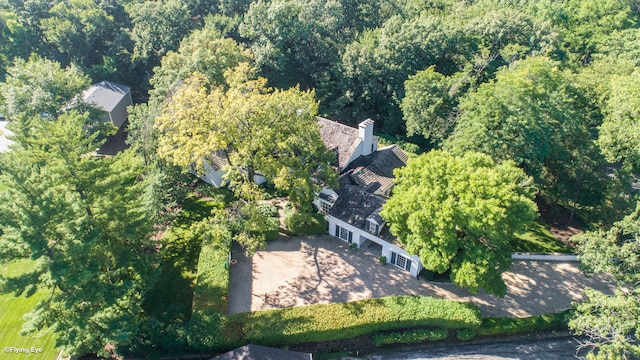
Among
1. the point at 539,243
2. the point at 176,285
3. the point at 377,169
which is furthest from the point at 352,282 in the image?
the point at 539,243

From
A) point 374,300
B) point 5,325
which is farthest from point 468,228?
point 5,325

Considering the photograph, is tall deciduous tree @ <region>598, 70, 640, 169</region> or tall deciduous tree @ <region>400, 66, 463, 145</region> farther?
tall deciduous tree @ <region>400, 66, 463, 145</region>

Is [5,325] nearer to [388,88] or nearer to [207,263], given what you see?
[207,263]

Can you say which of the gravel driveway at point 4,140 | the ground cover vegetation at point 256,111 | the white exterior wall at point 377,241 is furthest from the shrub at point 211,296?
the gravel driveway at point 4,140

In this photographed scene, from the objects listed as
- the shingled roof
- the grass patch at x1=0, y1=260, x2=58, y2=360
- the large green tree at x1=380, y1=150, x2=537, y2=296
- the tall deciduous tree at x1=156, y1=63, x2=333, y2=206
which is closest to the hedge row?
the tall deciduous tree at x1=156, y1=63, x2=333, y2=206

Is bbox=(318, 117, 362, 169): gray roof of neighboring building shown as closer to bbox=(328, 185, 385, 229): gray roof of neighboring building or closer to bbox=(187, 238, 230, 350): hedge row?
bbox=(328, 185, 385, 229): gray roof of neighboring building

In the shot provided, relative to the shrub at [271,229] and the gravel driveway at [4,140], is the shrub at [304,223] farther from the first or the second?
the gravel driveway at [4,140]
